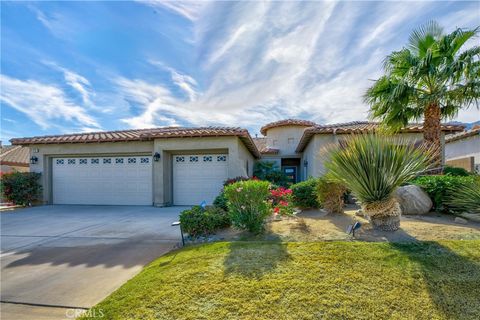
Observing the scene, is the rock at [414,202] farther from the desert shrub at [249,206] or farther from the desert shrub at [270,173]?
the desert shrub at [270,173]

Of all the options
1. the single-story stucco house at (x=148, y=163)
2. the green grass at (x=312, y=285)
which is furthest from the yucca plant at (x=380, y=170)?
the single-story stucco house at (x=148, y=163)

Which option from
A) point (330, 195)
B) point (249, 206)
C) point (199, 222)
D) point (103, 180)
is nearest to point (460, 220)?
point (330, 195)

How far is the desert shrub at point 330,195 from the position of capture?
23.2ft

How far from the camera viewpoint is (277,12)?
26.8 ft

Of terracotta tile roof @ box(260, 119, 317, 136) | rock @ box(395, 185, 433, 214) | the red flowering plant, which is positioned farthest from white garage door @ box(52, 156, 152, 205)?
rock @ box(395, 185, 433, 214)

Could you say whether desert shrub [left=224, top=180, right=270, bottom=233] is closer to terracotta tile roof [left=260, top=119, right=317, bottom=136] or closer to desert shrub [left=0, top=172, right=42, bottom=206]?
desert shrub [left=0, top=172, right=42, bottom=206]

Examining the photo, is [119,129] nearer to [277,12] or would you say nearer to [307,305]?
[277,12]

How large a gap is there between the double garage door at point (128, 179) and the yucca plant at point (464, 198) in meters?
8.93

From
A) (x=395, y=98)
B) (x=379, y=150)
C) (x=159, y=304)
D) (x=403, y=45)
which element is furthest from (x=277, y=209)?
(x=403, y=45)

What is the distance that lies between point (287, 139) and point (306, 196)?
12.5 m

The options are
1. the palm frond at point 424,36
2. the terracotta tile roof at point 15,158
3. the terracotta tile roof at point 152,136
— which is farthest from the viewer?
the terracotta tile roof at point 15,158

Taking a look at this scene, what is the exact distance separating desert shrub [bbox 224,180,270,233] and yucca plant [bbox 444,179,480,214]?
570 centimetres

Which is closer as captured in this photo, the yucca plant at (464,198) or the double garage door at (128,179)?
the yucca plant at (464,198)

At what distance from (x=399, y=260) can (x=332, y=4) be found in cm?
780
